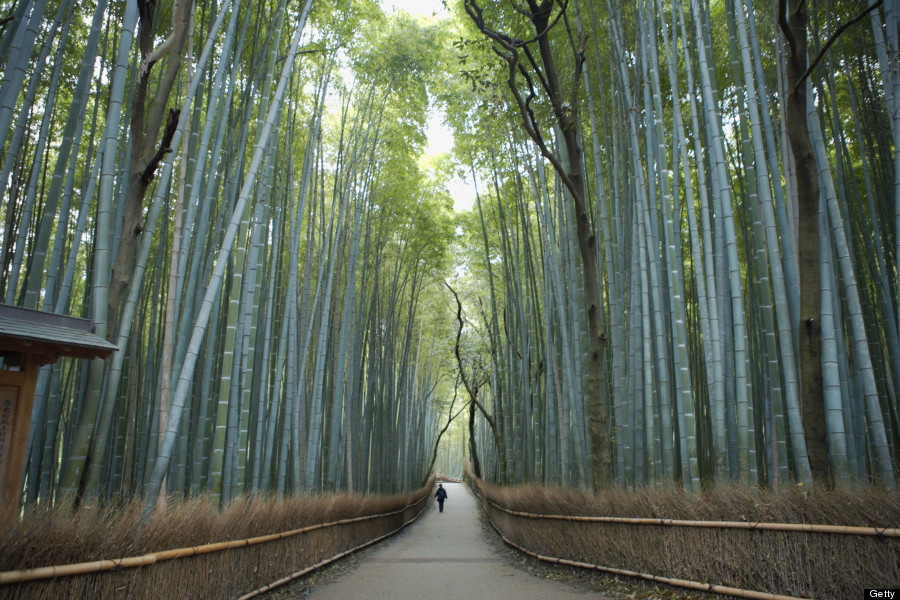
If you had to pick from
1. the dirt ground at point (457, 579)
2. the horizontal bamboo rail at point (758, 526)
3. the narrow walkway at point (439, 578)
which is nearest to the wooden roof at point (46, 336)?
the dirt ground at point (457, 579)

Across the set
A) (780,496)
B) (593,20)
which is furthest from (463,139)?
(780,496)

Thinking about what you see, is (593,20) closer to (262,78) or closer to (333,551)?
(262,78)

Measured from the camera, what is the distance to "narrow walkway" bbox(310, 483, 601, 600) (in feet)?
11.9

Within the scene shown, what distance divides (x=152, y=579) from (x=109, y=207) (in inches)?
65.6

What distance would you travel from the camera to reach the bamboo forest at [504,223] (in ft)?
9.62

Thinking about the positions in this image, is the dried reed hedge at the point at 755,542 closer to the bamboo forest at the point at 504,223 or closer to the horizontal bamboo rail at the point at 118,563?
the bamboo forest at the point at 504,223

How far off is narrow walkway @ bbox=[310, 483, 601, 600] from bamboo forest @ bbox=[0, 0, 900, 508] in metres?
0.92

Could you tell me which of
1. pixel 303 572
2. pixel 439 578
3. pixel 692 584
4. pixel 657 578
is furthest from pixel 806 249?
pixel 303 572

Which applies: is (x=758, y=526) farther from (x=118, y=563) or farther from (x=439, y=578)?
(x=118, y=563)

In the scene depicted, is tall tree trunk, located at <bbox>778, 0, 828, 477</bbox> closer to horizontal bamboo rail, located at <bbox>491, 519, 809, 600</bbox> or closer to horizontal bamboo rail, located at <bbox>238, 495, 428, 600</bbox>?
horizontal bamboo rail, located at <bbox>491, 519, 809, 600</bbox>

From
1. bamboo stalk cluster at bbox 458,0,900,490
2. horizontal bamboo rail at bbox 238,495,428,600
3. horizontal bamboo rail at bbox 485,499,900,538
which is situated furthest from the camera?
horizontal bamboo rail at bbox 238,495,428,600

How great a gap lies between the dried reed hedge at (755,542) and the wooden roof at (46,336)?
3032 millimetres

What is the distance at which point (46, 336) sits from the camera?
2385 mm

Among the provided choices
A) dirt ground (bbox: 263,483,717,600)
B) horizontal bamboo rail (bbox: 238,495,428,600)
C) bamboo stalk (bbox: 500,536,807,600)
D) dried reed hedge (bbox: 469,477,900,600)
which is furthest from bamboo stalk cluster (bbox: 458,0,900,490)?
horizontal bamboo rail (bbox: 238,495,428,600)
